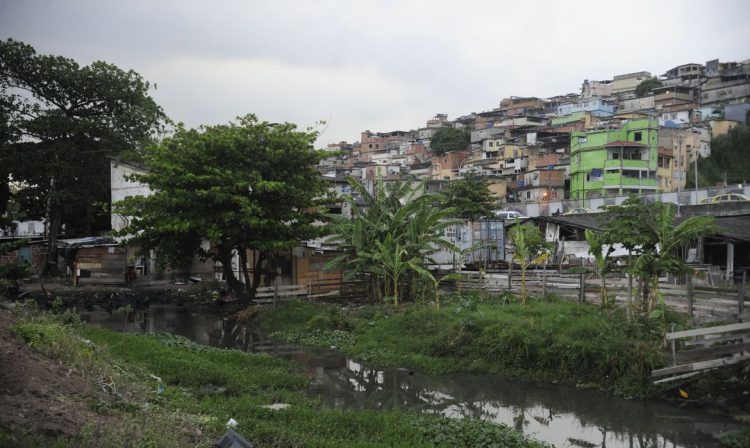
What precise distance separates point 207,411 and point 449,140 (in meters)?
73.8

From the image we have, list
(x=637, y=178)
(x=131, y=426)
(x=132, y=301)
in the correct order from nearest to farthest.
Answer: (x=131, y=426) < (x=132, y=301) < (x=637, y=178)

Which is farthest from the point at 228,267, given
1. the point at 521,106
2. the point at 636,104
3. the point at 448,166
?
the point at 521,106

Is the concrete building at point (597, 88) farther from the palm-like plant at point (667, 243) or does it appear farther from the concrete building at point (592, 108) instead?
the palm-like plant at point (667, 243)

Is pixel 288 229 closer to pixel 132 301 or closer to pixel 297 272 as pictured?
pixel 297 272

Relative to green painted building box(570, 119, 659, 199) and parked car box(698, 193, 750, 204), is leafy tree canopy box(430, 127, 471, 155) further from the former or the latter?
parked car box(698, 193, 750, 204)

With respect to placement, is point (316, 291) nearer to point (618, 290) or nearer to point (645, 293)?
point (618, 290)

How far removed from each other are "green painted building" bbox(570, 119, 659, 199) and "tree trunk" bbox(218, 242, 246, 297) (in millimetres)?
34446

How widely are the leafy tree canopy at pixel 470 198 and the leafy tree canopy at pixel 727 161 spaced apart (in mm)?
22153

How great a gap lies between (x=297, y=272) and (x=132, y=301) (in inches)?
268

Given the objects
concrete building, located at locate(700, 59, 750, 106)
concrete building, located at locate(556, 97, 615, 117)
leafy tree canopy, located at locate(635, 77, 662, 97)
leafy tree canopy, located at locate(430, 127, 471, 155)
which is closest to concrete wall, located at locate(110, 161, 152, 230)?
leafy tree canopy, located at locate(430, 127, 471, 155)

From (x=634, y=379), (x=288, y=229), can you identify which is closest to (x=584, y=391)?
(x=634, y=379)

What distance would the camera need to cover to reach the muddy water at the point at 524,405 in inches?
404

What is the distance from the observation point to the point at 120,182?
3356cm

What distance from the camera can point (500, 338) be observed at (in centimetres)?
1438
